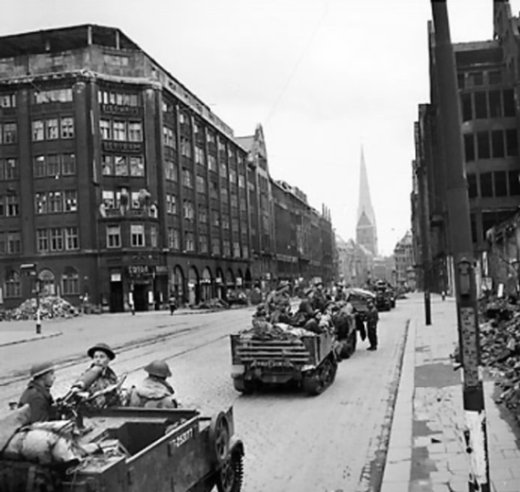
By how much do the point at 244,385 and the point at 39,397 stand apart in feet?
24.8

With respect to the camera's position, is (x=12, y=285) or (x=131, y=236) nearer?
(x=131, y=236)

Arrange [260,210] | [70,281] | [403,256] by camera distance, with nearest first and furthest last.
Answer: [70,281]
[260,210]
[403,256]

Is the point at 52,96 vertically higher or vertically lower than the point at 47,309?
higher

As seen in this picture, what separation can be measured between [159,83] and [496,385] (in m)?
56.3

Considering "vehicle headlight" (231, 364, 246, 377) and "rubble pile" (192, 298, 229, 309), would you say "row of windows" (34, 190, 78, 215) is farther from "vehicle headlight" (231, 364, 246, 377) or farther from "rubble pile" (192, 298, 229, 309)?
"vehicle headlight" (231, 364, 246, 377)

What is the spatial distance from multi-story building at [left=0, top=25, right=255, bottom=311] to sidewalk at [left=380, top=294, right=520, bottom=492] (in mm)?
47175

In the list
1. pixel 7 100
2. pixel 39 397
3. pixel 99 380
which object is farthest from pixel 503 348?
pixel 7 100

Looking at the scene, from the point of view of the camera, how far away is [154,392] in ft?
23.6

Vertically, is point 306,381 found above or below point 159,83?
below

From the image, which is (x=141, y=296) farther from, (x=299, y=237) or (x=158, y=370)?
(x=299, y=237)

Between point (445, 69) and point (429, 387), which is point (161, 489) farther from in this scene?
point (429, 387)

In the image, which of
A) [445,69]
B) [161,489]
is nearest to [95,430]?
[161,489]

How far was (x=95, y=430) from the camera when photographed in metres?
5.75

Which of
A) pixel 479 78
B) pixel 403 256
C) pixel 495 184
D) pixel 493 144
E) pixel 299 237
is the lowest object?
pixel 403 256
